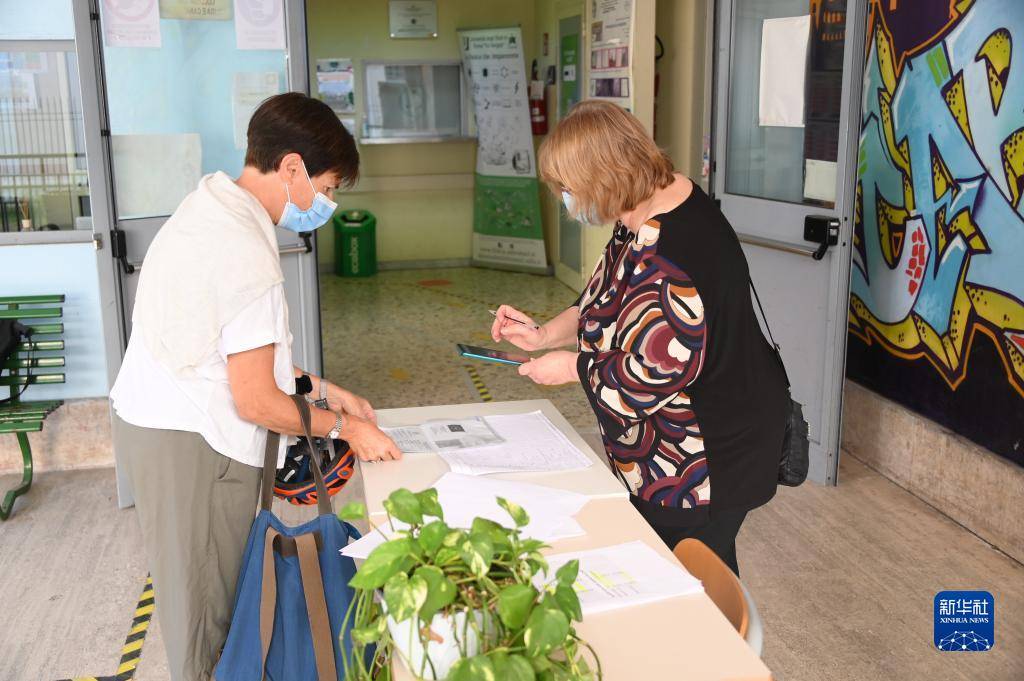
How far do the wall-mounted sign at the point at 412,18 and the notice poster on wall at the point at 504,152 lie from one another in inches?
12.5

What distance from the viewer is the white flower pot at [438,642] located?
129 cm

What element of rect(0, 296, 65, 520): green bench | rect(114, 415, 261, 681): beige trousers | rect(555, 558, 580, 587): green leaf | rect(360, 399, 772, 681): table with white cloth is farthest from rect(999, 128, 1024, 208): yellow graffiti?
rect(0, 296, 65, 520): green bench

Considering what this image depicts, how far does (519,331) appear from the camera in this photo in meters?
2.62

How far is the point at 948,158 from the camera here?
4.00 metres

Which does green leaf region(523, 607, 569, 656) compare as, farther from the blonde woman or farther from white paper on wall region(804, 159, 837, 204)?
white paper on wall region(804, 159, 837, 204)

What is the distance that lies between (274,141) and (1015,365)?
282 centimetres

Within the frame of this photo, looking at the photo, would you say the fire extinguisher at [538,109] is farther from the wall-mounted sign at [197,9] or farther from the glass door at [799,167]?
the wall-mounted sign at [197,9]

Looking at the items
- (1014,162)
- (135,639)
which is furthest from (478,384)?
(1014,162)

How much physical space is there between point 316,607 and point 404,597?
89 cm

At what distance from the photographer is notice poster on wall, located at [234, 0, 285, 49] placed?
13.6ft

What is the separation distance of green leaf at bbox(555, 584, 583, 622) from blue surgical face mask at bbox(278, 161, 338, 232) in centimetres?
126

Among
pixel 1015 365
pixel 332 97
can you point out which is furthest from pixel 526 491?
pixel 332 97

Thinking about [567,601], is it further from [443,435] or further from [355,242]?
[355,242]

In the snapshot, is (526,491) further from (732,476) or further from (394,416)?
(394,416)
